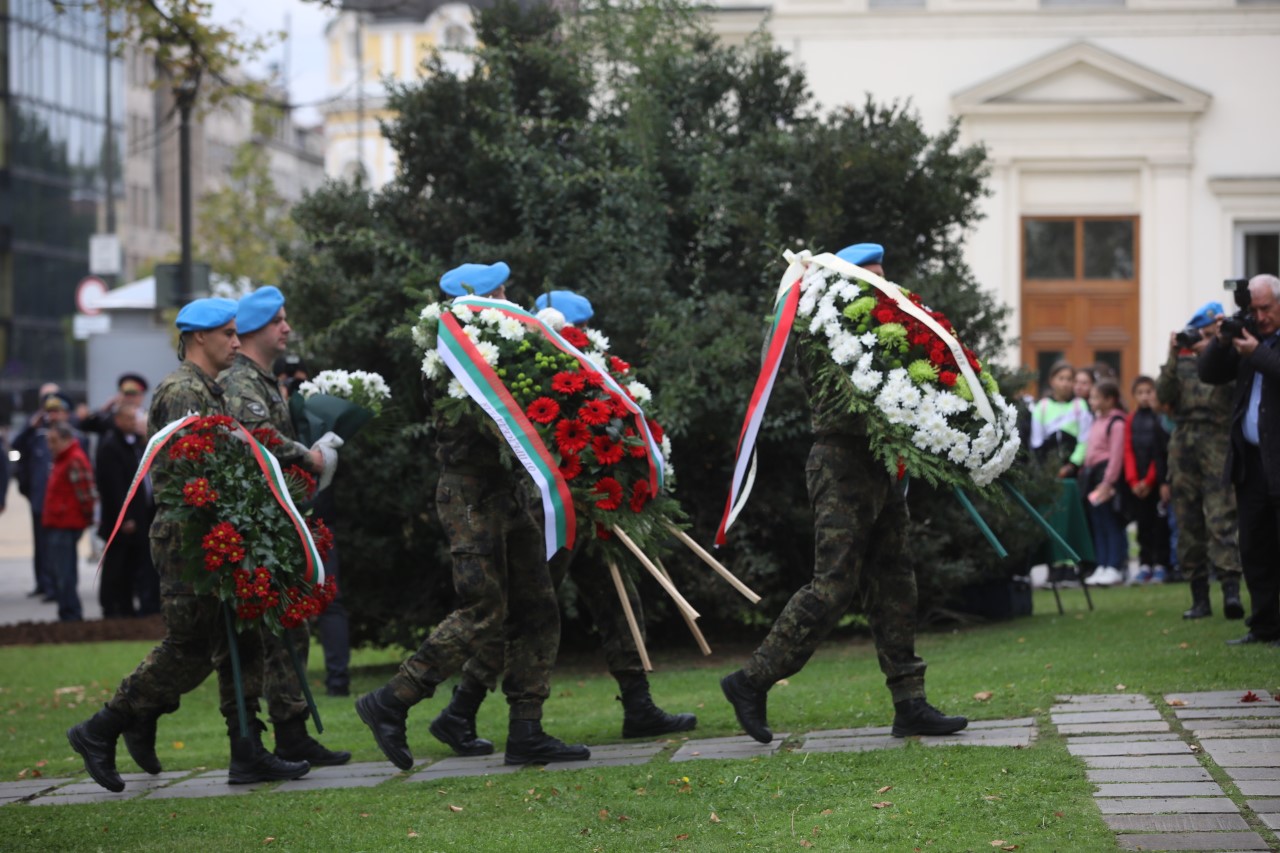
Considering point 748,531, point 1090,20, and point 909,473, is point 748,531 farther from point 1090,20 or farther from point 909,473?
point 1090,20

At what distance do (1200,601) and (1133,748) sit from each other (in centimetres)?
553

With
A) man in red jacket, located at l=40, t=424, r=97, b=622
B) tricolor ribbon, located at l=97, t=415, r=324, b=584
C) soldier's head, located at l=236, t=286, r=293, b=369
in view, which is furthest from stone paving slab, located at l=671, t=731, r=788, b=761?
man in red jacket, located at l=40, t=424, r=97, b=622

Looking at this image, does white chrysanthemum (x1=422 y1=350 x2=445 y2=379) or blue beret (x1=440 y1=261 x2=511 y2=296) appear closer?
white chrysanthemum (x1=422 y1=350 x2=445 y2=379)

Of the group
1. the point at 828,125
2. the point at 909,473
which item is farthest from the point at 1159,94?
the point at 909,473

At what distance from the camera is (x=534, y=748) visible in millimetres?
7852

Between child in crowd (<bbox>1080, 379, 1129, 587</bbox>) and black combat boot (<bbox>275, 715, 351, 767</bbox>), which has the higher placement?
child in crowd (<bbox>1080, 379, 1129, 587</bbox>)

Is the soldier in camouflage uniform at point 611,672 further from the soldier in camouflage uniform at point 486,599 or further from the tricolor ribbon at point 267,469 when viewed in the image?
the tricolor ribbon at point 267,469

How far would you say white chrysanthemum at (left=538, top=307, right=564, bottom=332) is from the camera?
8.10m

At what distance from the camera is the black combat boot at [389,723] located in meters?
7.72

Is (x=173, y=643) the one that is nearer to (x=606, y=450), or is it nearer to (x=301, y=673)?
(x=301, y=673)

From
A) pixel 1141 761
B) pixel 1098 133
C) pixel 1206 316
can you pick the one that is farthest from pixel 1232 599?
pixel 1098 133

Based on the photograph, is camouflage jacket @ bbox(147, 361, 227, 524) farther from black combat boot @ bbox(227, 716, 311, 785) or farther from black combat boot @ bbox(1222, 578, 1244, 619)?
black combat boot @ bbox(1222, 578, 1244, 619)

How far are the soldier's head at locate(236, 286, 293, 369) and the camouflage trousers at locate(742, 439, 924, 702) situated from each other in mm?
2621

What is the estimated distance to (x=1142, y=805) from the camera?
601 centimetres
